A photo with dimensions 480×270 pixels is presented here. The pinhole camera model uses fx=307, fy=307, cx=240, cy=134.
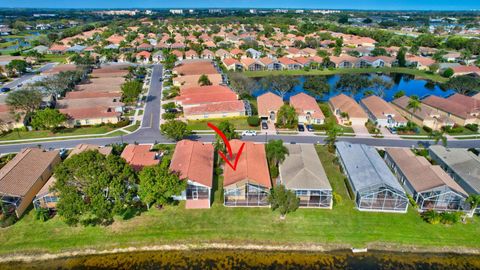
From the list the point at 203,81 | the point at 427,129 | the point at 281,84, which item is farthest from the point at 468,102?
the point at 203,81

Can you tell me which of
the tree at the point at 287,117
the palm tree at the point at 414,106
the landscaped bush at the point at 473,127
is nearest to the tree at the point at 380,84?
the palm tree at the point at 414,106

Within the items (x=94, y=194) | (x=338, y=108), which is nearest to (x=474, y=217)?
(x=338, y=108)

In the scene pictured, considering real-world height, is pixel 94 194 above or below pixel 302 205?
above

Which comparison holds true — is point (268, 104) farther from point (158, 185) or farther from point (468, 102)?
point (468, 102)

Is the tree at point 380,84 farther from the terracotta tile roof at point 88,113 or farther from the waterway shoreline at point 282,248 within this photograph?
the terracotta tile roof at point 88,113

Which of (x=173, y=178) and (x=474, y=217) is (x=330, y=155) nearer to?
(x=474, y=217)

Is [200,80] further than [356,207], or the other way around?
[200,80]

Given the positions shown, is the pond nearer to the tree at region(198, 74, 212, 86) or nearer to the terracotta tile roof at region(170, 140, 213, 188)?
the tree at region(198, 74, 212, 86)

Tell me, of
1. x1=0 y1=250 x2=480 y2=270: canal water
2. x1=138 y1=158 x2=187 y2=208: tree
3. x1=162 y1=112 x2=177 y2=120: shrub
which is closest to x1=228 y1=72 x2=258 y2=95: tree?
x1=162 y1=112 x2=177 y2=120: shrub

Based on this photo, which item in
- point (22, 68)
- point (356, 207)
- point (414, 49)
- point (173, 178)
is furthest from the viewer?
point (414, 49)
